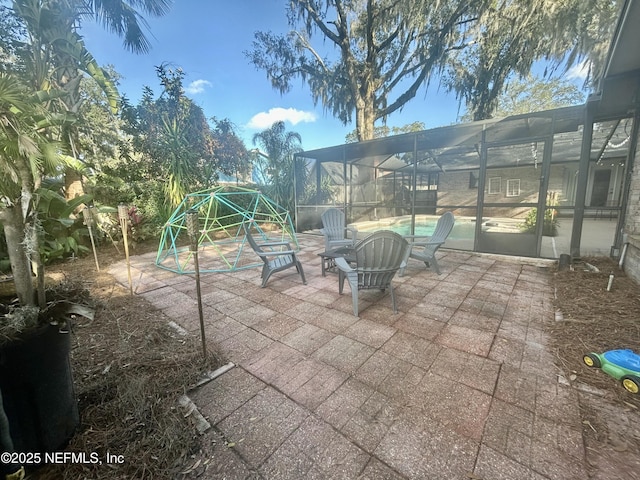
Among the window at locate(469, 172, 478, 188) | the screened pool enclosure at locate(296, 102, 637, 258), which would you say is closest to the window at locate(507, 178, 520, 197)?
the screened pool enclosure at locate(296, 102, 637, 258)

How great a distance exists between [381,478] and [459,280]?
11.0ft

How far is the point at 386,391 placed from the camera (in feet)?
5.61

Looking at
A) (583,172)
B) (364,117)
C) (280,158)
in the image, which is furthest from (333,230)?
(364,117)

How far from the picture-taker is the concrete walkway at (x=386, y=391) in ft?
4.12

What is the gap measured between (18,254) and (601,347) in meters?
4.05

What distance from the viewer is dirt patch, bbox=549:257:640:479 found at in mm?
1282

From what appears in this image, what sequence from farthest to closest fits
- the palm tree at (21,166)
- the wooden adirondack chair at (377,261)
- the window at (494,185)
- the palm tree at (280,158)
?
the palm tree at (280,158) → the window at (494,185) → the wooden adirondack chair at (377,261) → the palm tree at (21,166)

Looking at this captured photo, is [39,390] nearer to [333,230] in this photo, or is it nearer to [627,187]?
[333,230]

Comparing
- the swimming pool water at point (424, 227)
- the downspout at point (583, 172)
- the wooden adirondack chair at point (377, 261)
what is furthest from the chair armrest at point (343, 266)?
the swimming pool water at point (424, 227)

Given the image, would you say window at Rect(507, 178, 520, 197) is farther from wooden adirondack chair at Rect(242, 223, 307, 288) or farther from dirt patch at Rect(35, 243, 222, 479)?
dirt patch at Rect(35, 243, 222, 479)

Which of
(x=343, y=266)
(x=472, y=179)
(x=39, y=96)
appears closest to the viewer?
(x=39, y=96)

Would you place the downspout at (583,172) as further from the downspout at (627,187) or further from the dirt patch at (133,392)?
the dirt patch at (133,392)

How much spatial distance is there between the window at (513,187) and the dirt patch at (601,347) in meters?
2.03

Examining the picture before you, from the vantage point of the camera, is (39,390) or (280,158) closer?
(39,390)
